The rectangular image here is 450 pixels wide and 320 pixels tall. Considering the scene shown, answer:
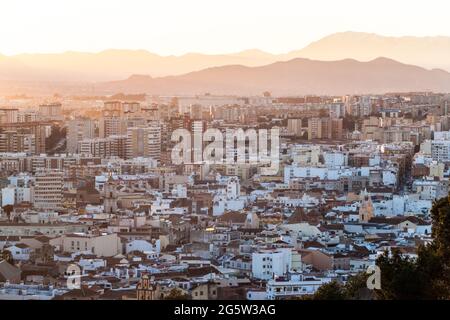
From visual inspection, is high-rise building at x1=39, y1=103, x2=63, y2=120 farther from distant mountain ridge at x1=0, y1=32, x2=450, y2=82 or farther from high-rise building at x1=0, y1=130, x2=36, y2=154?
high-rise building at x1=0, y1=130, x2=36, y2=154

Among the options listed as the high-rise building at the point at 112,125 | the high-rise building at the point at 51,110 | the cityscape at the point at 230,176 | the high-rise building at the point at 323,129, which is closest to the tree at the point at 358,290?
the cityscape at the point at 230,176

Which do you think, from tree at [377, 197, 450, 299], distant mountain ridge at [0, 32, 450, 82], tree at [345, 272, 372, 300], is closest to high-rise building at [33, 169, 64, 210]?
distant mountain ridge at [0, 32, 450, 82]

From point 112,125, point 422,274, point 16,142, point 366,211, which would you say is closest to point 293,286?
point 422,274

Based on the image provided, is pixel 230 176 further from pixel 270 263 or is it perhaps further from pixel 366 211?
pixel 270 263

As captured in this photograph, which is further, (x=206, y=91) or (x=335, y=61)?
(x=206, y=91)

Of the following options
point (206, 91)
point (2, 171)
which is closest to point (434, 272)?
point (2, 171)
